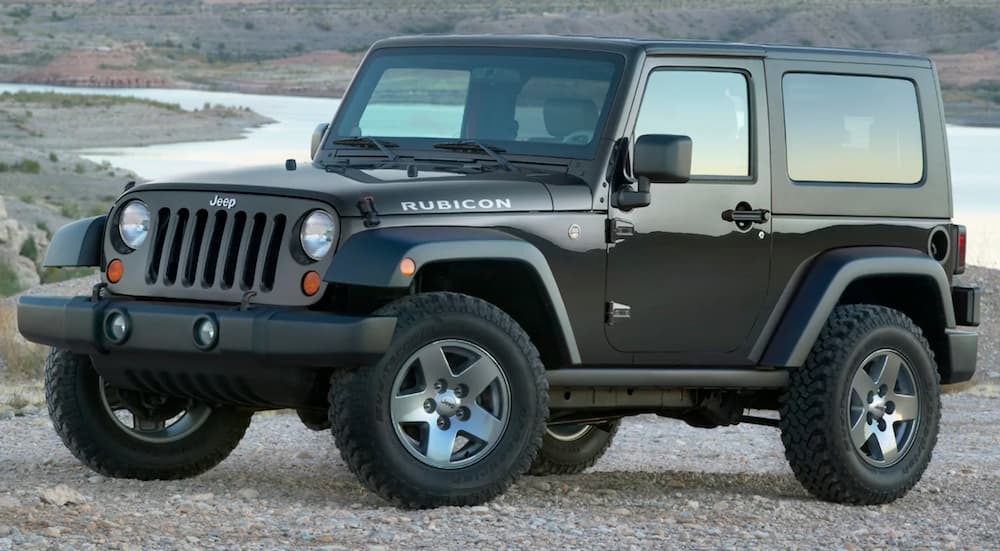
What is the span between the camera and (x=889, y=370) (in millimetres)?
9141

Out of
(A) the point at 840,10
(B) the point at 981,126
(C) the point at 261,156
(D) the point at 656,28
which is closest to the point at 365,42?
(D) the point at 656,28

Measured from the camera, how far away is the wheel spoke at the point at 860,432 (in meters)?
9.05

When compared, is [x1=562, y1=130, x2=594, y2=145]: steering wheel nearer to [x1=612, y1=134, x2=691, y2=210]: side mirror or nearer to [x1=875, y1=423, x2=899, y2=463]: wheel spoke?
[x1=612, y1=134, x2=691, y2=210]: side mirror

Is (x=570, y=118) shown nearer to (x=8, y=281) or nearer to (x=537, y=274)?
(x=537, y=274)

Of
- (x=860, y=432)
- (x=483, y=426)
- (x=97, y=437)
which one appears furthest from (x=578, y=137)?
(x=97, y=437)

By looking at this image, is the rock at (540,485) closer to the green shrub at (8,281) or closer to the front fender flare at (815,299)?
the front fender flare at (815,299)

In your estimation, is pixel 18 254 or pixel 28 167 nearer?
pixel 18 254

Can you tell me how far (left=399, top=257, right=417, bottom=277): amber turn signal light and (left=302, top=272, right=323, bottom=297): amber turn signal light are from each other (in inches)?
14.5

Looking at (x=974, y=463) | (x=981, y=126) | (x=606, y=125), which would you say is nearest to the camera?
(x=606, y=125)

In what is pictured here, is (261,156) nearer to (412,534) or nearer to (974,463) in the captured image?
(974,463)

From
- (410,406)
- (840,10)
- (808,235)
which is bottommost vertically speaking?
(410,406)

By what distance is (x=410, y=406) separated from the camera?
7770 millimetres

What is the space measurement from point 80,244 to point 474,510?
2.05 m

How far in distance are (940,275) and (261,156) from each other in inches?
1799
